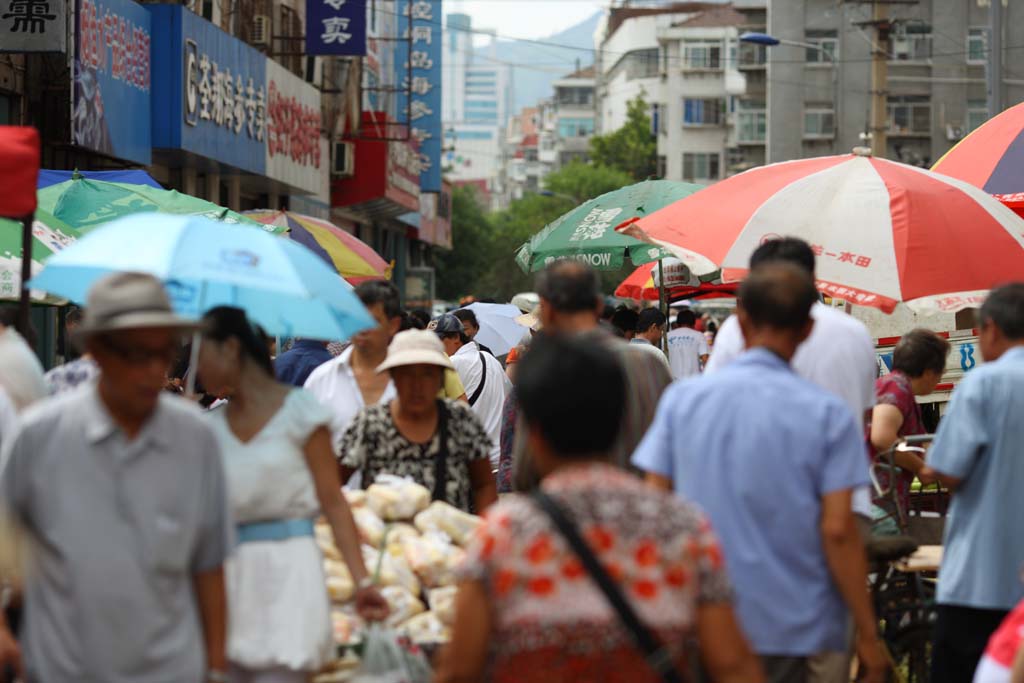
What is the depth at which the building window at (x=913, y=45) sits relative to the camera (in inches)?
2156

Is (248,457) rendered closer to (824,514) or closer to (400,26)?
(824,514)

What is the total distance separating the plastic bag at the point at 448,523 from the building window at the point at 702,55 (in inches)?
3158

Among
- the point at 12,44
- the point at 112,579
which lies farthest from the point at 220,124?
the point at 112,579

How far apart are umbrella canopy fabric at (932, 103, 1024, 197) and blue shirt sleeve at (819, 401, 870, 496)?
27.0 ft

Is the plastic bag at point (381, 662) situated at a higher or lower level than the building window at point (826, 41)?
lower

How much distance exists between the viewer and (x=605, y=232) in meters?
12.3

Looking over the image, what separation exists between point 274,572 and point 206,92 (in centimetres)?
1986

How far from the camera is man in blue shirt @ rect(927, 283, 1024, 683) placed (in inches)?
219

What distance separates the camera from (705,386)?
15.1ft

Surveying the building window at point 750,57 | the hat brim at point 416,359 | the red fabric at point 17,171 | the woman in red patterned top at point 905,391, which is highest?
the building window at point 750,57

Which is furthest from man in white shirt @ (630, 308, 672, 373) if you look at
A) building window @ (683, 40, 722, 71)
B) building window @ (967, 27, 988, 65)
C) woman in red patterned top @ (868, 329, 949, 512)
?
building window @ (683, 40, 722, 71)

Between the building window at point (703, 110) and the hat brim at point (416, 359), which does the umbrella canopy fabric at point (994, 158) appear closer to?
the hat brim at point (416, 359)

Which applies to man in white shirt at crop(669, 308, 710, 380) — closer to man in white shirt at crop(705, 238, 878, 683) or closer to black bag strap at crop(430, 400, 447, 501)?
black bag strap at crop(430, 400, 447, 501)

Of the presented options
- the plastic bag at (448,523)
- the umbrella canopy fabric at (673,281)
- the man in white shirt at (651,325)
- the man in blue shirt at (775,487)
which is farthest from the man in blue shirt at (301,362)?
the man in white shirt at (651,325)
